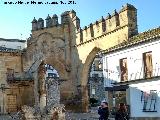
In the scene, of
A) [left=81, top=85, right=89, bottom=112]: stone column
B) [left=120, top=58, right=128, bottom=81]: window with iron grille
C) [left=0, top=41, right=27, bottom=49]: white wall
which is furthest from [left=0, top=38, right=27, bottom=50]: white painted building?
[left=120, top=58, right=128, bottom=81]: window with iron grille

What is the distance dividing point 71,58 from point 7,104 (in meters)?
6.91

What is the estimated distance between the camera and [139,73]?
74.8ft

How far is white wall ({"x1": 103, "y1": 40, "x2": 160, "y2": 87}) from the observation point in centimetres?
2184

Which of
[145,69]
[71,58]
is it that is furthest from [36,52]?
[145,69]

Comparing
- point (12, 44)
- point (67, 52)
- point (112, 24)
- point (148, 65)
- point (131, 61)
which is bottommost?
point (148, 65)

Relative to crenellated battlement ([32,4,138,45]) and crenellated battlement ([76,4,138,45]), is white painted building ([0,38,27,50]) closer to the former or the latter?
crenellated battlement ([32,4,138,45])

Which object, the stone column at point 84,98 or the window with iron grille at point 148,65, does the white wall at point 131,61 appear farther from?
the stone column at point 84,98

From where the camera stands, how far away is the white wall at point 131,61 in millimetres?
21844

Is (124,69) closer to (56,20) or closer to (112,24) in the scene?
(112,24)

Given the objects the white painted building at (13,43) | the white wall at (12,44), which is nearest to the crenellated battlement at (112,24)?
the white painted building at (13,43)

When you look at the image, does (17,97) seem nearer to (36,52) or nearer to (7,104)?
(7,104)

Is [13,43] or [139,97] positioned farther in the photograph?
[13,43]

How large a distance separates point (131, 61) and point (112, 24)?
17.7 feet

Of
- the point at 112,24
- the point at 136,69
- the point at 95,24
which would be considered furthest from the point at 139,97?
the point at 95,24
